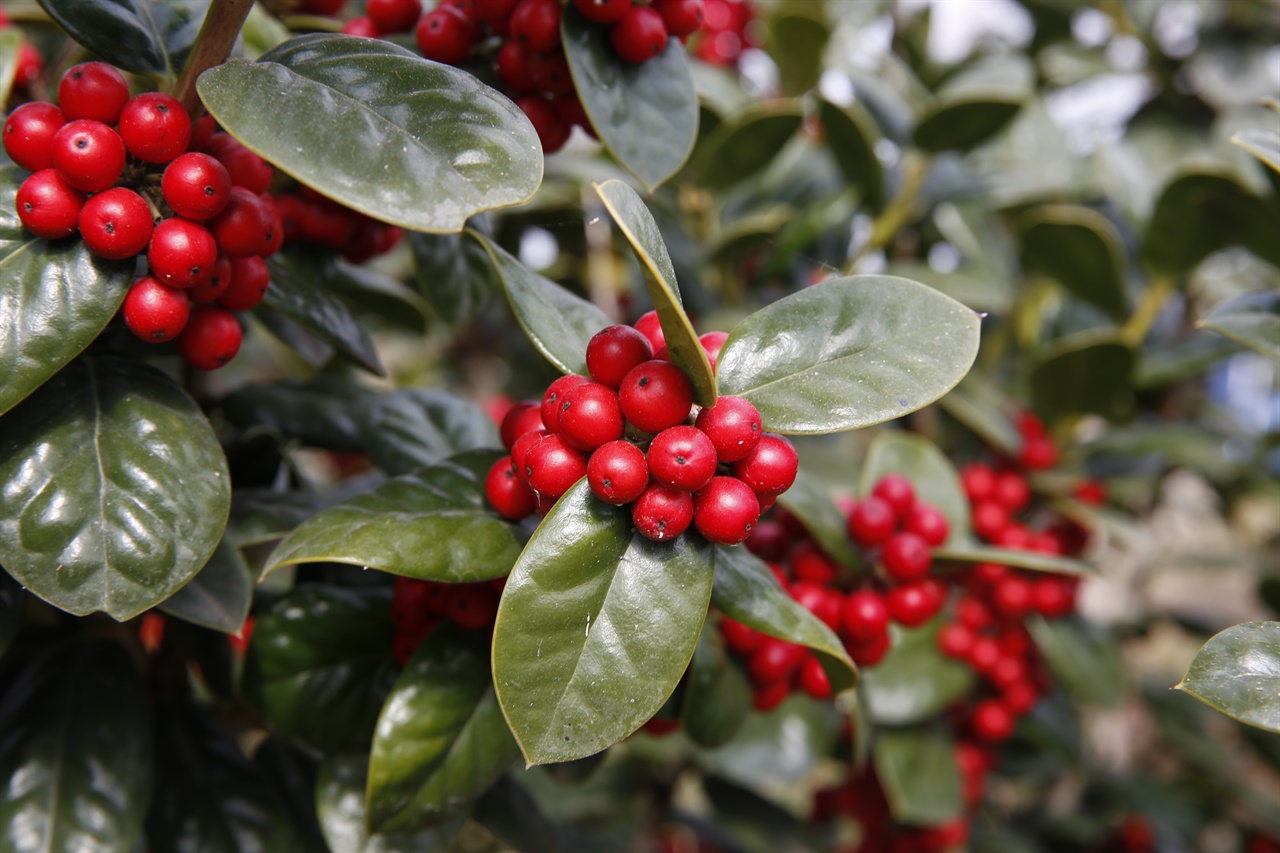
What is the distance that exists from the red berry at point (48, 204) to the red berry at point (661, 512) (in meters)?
0.63

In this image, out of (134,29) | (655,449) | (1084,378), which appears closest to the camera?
(655,449)

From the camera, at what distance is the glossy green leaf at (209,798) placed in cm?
126

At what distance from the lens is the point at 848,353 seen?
0.89m

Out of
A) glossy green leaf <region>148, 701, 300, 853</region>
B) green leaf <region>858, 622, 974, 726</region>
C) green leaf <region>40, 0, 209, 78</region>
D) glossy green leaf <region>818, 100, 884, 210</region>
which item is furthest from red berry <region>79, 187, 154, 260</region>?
green leaf <region>858, 622, 974, 726</region>

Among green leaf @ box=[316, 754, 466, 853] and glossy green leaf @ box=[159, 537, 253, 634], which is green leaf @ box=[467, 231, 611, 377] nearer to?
glossy green leaf @ box=[159, 537, 253, 634]

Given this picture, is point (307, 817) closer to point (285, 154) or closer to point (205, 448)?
point (205, 448)

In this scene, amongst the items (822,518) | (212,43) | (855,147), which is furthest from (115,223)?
(855,147)

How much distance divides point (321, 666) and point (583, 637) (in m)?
0.54

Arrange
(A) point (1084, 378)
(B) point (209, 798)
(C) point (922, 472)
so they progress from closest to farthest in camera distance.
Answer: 1. (B) point (209, 798)
2. (C) point (922, 472)
3. (A) point (1084, 378)

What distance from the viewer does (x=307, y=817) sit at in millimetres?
1363

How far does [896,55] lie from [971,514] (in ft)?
5.07

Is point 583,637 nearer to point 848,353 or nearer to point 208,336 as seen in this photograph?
point 848,353

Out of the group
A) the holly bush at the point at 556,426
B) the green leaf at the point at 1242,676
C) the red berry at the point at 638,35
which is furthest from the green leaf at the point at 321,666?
the green leaf at the point at 1242,676

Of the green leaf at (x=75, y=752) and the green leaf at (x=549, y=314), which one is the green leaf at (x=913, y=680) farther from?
the green leaf at (x=75, y=752)
